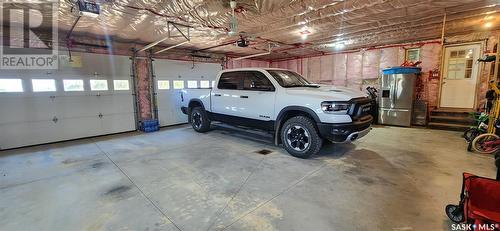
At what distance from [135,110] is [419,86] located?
8.91m

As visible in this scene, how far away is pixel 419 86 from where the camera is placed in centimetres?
702

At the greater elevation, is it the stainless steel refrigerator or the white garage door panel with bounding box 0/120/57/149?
the stainless steel refrigerator

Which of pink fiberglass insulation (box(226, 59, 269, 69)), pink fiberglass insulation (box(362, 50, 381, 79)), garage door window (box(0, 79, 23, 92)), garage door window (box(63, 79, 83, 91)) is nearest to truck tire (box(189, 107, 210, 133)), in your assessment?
garage door window (box(63, 79, 83, 91))

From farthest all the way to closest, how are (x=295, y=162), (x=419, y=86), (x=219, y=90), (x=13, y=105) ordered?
1. (x=419, y=86)
2. (x=219, y=90)
3. (x=13, y=105)
4. (x=295, y=162)

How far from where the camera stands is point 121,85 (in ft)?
20.6

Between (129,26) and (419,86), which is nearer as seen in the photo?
(129,26)

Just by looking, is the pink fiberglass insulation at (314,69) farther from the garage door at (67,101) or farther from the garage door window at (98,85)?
the garage door window at (98,85)

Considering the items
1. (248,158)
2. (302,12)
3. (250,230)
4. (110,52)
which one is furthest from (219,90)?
(250,230)

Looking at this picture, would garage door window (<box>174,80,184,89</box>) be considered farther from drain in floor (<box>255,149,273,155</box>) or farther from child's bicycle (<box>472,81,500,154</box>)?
child's bicycle (<box>472,81,500,154</box>)

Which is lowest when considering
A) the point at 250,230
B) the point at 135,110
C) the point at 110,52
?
the point at 250,230

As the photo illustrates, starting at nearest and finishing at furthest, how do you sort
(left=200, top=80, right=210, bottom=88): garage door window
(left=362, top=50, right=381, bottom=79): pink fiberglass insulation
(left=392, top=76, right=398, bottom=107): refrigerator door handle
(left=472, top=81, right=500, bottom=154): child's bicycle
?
(left=472, top=81, right=500, bottom=154): child's bicycle
(left=392, top=76, right=398, bottom=107): refrigerator door handle
(left=362, top=50, right=381, bottom=79): pink fiberglass insulation
(left=200, top=80, right=210, bottom=88): garage door window

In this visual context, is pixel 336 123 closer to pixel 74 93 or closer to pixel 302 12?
pixel 302 12

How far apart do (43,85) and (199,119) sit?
3619mm

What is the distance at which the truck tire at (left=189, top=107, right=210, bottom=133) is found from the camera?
5.83 meters
